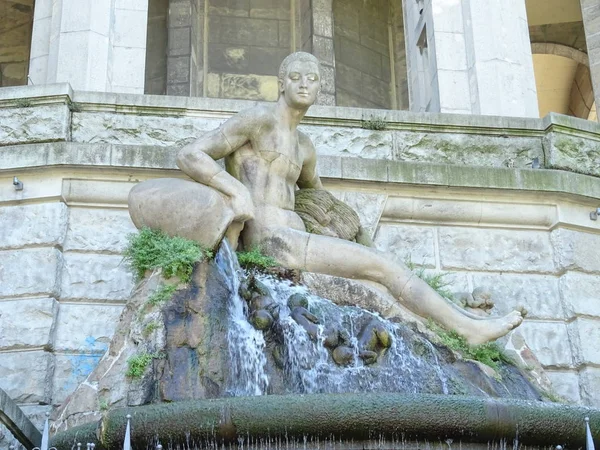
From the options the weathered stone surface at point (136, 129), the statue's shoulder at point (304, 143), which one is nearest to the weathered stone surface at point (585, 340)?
the statue's shoulder at point (304, 143)

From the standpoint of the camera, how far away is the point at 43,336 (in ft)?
37.2

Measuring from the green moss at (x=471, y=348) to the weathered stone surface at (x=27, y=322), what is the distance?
4013 millimetres

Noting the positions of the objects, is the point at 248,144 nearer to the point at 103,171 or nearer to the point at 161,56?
the point at 103,171

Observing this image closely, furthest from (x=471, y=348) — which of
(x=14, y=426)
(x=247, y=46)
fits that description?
(x=247, y=46)

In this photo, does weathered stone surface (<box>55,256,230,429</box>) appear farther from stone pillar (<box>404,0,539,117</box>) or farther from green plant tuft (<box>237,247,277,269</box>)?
stone pillar (<box>404,0,539,117</box>)

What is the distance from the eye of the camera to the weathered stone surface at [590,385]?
1196cm

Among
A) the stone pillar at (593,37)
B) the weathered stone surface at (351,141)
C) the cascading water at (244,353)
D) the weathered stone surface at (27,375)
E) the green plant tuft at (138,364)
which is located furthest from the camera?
the stone pillar at (593,37)

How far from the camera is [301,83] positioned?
405 inches

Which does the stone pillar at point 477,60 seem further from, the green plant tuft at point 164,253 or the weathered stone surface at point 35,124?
the green plant tuft at point 164,253

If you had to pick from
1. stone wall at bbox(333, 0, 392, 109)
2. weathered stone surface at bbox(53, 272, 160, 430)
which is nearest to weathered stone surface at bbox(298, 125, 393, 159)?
weathered stone surface at bbox(53, 272, 160, 430)

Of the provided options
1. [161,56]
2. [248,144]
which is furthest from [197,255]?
[161,56]

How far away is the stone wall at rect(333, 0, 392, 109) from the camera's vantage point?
21578 millimetres

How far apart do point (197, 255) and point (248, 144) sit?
172cm

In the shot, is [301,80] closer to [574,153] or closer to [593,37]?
[574,153]
